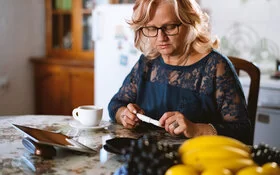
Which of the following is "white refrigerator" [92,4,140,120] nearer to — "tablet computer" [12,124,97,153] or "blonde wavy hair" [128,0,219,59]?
"blonde wavy hair" [128,0,219,59]

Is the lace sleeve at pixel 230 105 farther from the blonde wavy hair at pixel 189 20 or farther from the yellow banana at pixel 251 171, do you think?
the yellow banana at pixel 251 171

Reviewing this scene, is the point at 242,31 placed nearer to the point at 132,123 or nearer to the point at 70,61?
the point at 70,61

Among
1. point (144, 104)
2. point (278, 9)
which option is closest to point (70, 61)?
point (278, 9)

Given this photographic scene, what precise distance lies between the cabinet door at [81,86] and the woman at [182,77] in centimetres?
202

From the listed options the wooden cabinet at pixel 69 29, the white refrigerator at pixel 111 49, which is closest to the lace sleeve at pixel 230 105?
the white refrigerator at pixel 111 49

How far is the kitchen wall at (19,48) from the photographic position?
3484mm

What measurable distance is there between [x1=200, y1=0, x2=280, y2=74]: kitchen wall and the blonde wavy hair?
1.42 m

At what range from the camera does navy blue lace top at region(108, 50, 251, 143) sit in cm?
131

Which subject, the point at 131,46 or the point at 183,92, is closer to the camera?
the point at 183,92

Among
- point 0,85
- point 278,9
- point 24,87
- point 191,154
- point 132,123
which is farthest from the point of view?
point 24,87

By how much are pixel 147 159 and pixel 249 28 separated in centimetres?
233

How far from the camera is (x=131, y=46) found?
2.82m

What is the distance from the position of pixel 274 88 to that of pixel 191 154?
5.52 feet

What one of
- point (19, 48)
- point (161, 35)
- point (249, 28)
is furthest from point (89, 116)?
point (19, 48)
